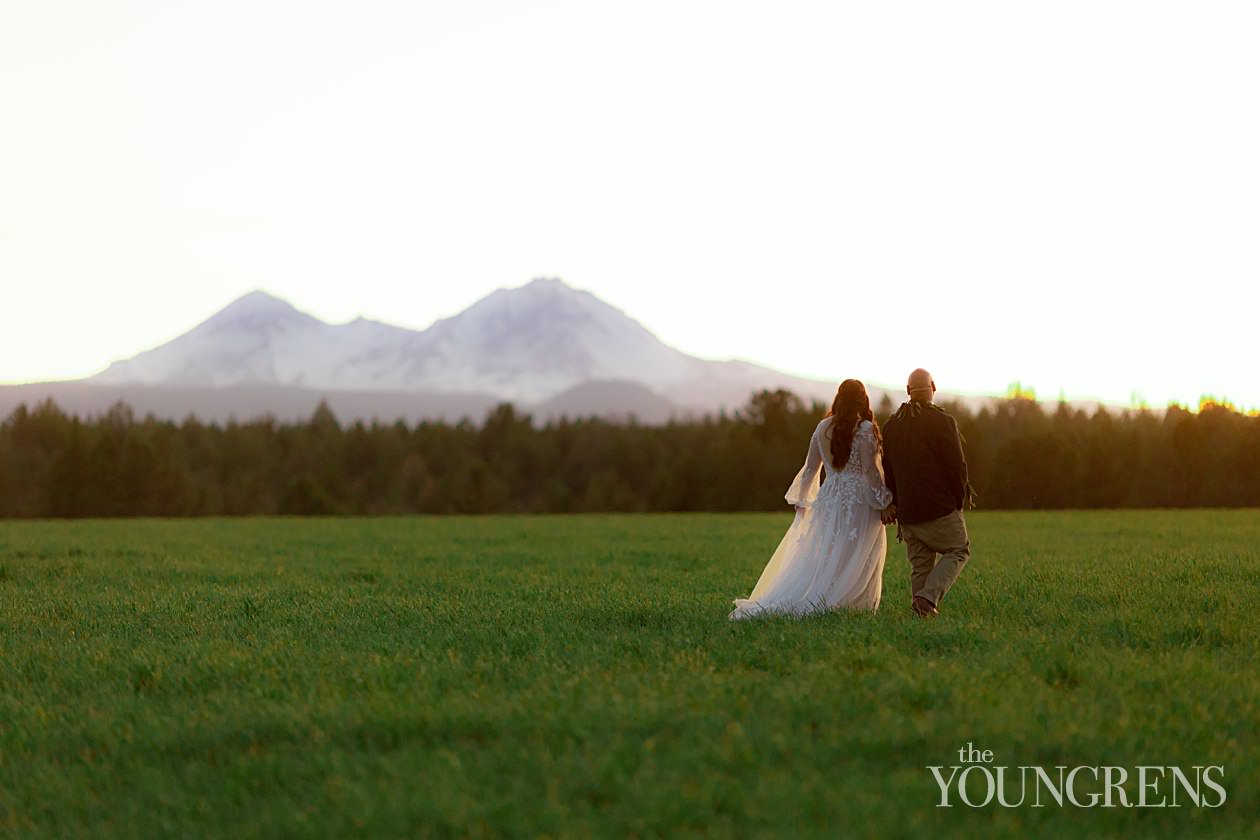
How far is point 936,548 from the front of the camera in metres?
13.8

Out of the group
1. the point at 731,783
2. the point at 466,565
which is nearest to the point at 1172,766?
the point at 731,783

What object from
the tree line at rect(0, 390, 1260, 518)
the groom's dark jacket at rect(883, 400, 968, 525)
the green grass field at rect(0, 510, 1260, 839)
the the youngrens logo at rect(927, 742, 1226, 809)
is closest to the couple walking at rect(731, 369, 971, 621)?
the groom's dark jacket at rect(883, 400, 968, 525)

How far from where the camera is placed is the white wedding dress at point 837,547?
45.3ft

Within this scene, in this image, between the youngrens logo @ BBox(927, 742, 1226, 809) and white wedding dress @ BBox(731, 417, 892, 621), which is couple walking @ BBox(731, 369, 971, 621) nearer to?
white wedding dress @ BBox(731, 417, 892, 621)

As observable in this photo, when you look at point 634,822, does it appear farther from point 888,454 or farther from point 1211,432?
point 1211,432

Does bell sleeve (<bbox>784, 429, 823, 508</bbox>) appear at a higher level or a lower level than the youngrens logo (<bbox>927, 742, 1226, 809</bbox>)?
higher

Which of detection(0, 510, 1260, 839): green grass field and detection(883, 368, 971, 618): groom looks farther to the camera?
detection(883, 368, 971, 618): groom

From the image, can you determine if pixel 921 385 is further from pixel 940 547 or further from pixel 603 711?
pixel 603 711

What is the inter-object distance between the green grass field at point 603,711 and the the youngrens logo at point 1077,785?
0.10 meters

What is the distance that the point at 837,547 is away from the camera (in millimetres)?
13922

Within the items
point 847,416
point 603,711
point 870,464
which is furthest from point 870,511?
point 603,711

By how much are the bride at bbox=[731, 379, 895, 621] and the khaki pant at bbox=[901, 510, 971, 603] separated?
1.34 feet

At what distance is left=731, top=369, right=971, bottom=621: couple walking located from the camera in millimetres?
13664

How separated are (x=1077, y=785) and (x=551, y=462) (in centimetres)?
10470
